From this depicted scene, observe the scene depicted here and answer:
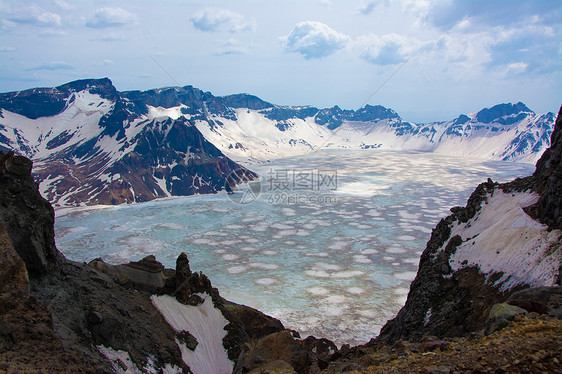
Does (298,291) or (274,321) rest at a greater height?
(274,321)

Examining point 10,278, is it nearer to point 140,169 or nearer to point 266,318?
point 266,318

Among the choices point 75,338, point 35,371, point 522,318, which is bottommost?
point 75,338

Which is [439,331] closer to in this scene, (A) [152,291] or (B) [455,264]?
(B) [455,264]

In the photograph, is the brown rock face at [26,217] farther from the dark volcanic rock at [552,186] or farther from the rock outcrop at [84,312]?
the dark volcanic rock at [552,186]

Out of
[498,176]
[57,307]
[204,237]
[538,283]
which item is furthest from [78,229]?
[498,176]

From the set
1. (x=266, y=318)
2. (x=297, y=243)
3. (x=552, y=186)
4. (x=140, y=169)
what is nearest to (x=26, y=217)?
(x=266, y=318)

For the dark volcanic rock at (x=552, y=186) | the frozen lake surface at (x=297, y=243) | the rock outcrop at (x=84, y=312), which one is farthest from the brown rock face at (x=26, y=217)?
the frozen lake surface at (x=297, y=243)

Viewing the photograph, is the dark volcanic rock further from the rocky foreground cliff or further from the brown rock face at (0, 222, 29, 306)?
the brown rock face at (0, 222, 29, 306)
